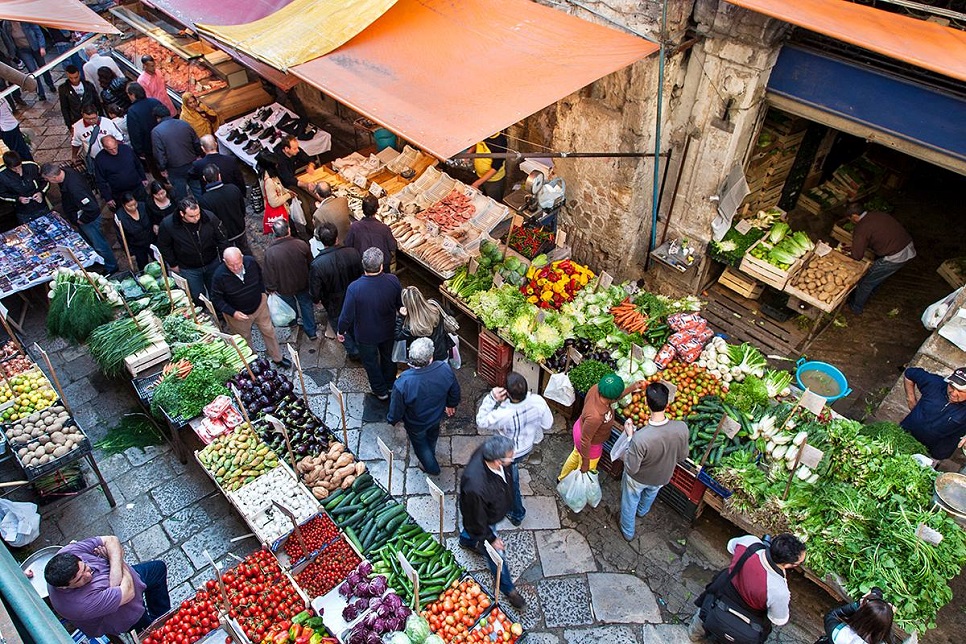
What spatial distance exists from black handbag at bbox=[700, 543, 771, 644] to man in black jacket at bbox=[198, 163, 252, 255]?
622 centimetres

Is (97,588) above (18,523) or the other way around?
above

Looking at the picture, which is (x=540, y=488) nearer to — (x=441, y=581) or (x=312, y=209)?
(x=441, y=581)

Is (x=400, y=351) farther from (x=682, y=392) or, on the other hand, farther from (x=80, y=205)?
(x=80, y=205)

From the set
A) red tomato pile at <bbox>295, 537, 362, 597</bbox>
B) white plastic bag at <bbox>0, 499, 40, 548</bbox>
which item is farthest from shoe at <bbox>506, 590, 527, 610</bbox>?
white plastic bag at <bbox>0, 499, 40, 548</bbox>

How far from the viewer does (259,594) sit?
16.2ft

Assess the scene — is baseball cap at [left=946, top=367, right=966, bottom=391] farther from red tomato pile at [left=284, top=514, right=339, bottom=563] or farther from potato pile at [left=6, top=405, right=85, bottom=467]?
potato pile at [left=6, top=405, right=85, bottom=467]

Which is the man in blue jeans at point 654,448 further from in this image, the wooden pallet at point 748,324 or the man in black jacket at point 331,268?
the man in black jacket at point 331,268

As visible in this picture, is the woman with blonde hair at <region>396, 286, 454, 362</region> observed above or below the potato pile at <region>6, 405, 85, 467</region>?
above

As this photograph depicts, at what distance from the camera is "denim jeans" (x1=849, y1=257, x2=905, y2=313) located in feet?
25.3

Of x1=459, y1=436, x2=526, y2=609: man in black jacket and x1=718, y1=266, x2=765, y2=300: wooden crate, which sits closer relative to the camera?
x1=459, y1=436, x2=526, y2=609: man in black jacket

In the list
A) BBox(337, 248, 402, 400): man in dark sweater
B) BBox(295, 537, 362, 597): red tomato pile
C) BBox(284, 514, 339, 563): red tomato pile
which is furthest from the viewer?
BBox(337, 248, 402, 400): man in dark sweater

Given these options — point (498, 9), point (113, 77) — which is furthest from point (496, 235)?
point (113, 77)

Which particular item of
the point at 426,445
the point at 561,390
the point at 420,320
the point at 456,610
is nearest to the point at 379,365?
the point at 420,320

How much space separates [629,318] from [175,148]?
6.30 m
